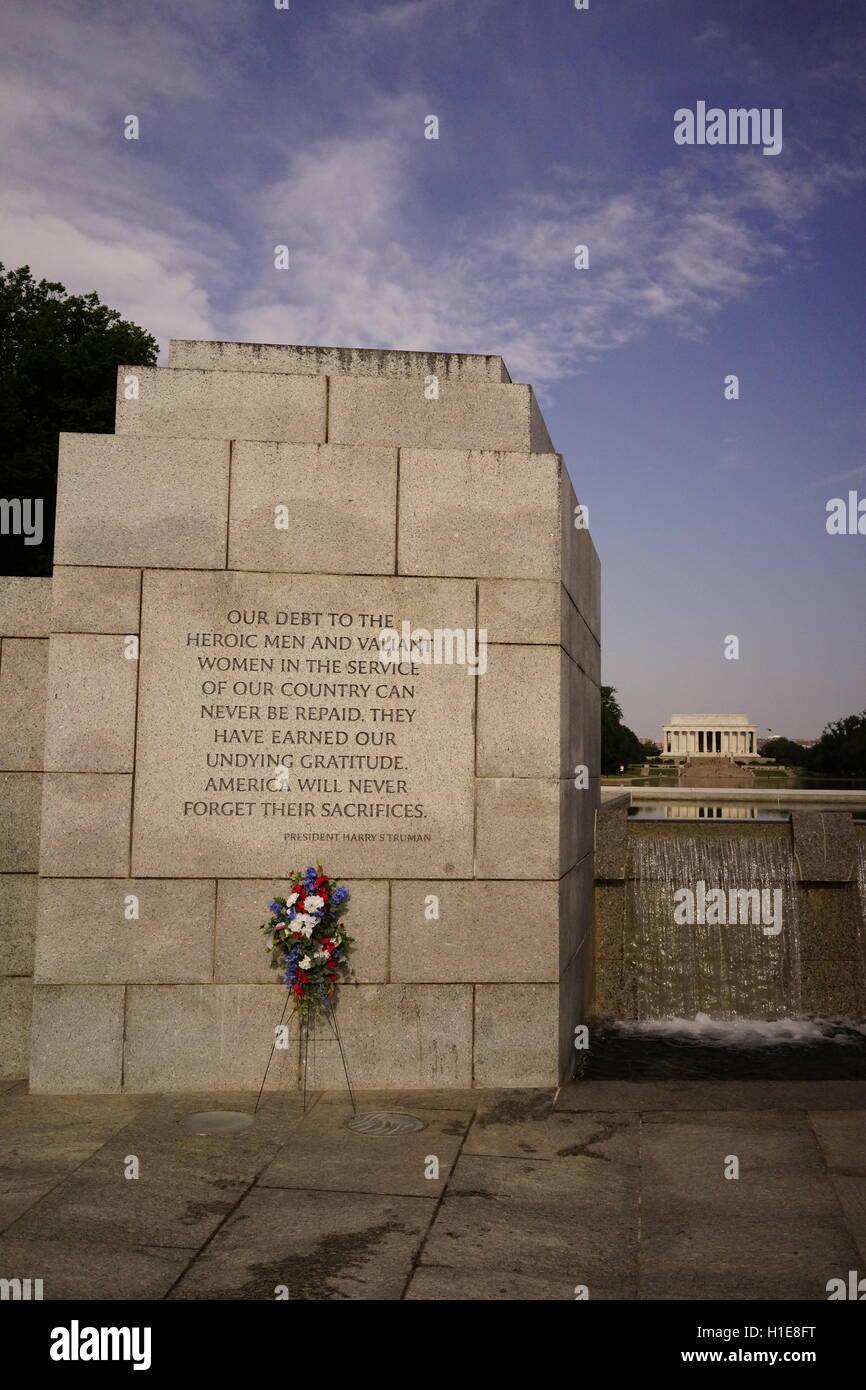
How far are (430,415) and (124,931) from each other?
5.67 meters

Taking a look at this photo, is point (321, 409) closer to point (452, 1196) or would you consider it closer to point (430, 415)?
point (430, 415)

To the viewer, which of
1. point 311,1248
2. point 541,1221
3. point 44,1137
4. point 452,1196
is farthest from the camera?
point 44,1137

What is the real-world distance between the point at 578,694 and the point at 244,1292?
25.5 ft

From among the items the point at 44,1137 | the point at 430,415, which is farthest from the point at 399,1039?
the point at 430,415

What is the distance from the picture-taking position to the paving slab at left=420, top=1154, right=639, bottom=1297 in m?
5.75

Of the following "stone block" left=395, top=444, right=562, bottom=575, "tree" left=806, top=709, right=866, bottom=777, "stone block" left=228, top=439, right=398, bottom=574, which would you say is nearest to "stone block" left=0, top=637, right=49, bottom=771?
"stone block" left=228, top=439, right=398, bottom=574

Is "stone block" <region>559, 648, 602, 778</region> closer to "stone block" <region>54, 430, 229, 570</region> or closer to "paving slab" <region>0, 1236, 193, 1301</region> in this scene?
"stone block" <region>54, 430, 229, 570</region>

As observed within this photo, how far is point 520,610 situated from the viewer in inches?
384

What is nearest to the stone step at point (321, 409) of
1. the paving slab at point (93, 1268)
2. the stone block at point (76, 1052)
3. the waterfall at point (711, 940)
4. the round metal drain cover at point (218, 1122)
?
the stone block at point (76, 1052)

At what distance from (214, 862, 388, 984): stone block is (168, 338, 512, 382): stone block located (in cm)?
496

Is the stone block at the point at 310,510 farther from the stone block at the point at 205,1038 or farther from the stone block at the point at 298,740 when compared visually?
the stone block at the point at 205,1038

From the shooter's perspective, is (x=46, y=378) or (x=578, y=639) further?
(x=46, y=378)

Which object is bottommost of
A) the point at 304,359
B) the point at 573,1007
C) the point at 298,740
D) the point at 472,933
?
the point at 573,1007
